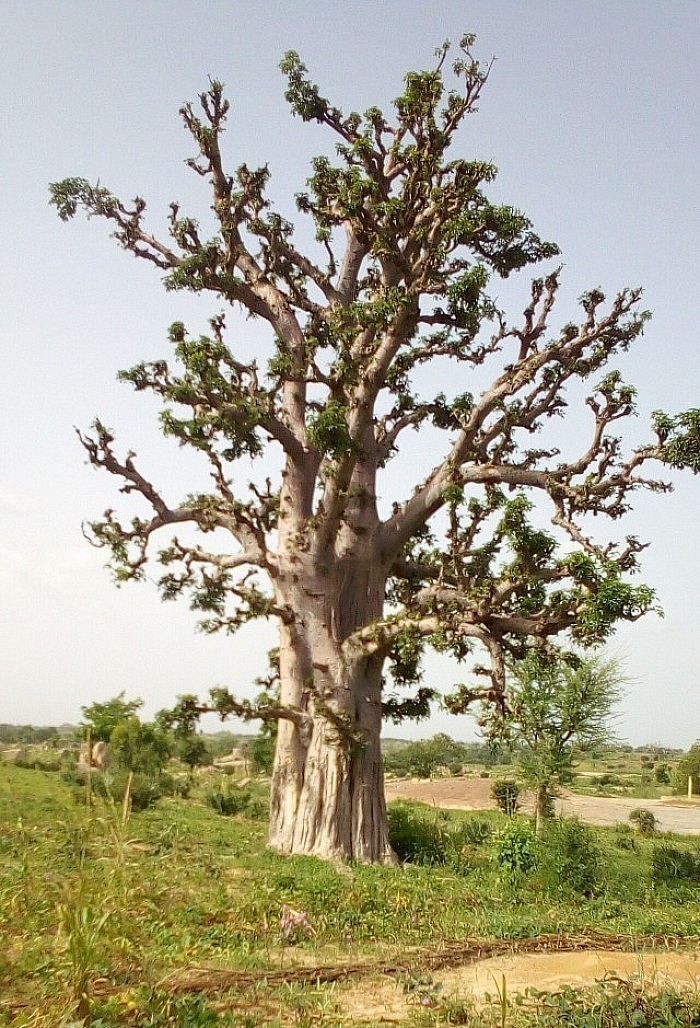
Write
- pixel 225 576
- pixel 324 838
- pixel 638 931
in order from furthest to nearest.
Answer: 1. pixel 225 576
2. pixel 324 838
3. pixel 638 931

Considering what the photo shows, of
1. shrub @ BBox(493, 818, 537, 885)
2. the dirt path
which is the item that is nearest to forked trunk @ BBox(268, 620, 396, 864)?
shrub @ BBox(493, 818, 537, 885)

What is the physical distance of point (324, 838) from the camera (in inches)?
471

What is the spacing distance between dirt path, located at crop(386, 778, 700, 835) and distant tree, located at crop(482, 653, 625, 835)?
1355 cm

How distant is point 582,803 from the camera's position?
35.3m

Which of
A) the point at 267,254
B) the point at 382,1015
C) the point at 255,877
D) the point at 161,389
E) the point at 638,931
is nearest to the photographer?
the point at 382,1015

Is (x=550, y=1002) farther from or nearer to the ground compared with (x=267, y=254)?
nearer to the ground

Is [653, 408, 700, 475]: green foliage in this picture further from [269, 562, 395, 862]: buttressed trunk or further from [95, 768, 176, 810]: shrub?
[95, 768, 176, 810]: shrub

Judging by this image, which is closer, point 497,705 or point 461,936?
point 461,936

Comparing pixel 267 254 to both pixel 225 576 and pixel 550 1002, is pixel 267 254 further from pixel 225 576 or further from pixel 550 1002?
pixel 550 1002

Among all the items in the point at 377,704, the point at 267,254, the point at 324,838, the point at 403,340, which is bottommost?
the point at 324,838

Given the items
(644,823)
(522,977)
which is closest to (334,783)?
(522,977)

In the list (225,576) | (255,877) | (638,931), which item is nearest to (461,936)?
(638,931)

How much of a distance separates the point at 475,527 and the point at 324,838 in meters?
5.35

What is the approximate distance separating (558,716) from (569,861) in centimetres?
457
